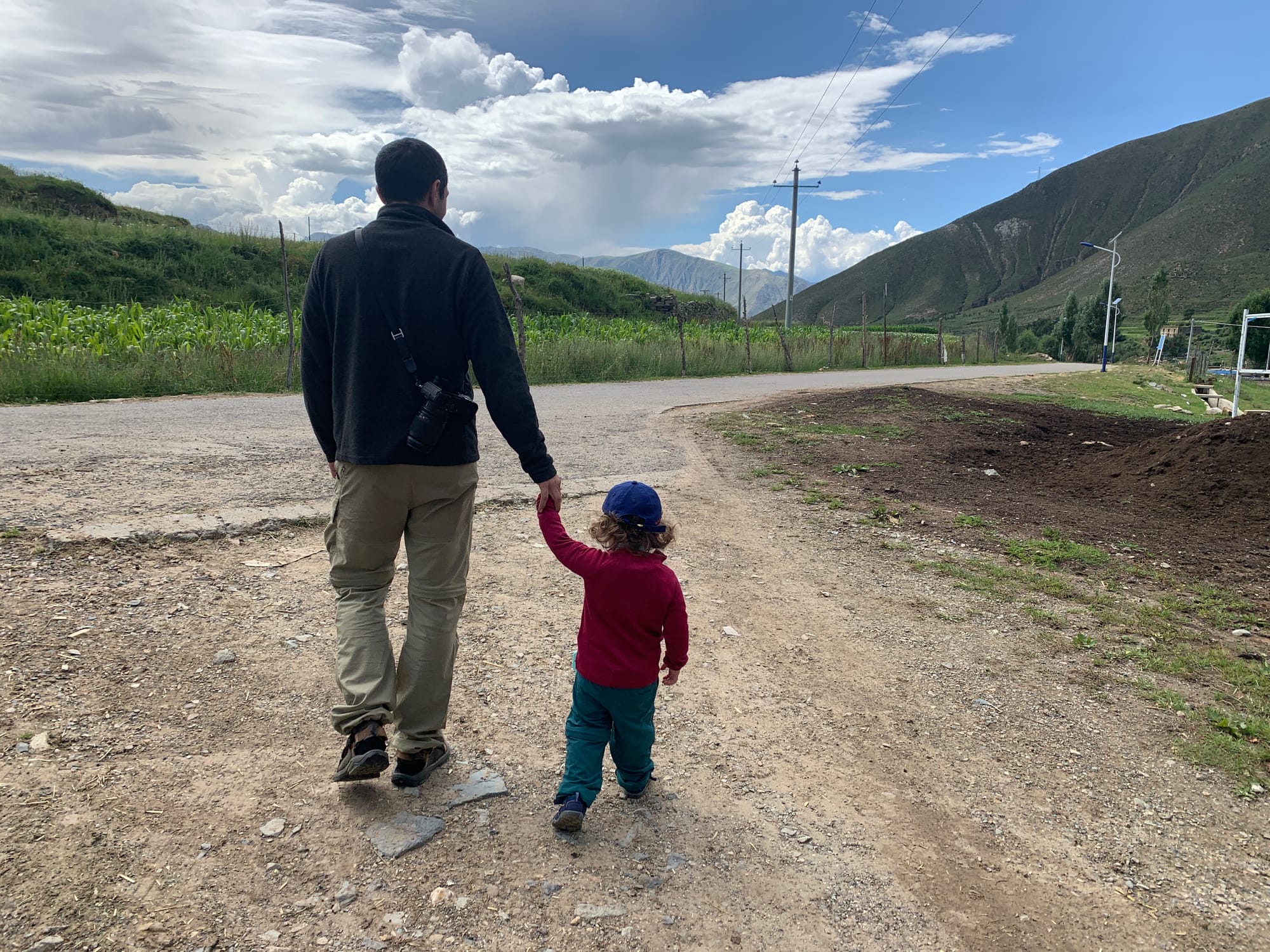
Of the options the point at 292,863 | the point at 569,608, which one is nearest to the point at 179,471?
the point at 569,608

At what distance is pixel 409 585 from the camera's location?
2.64 m

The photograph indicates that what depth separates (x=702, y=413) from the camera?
12.9 metres

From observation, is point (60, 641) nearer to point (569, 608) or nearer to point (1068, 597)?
point (569, 608)

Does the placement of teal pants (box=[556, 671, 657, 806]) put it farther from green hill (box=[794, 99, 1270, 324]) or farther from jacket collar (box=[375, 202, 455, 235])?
green hill (box=[794, 99, 1270, 324])

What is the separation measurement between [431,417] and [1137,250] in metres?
155

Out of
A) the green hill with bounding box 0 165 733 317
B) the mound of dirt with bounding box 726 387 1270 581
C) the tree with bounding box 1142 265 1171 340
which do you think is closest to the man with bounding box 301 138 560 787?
the mound of dirt with bounding box 726 387 1270 581

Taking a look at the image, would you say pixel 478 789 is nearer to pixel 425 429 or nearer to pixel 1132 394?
pixel 425 429

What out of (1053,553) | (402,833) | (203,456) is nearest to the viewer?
(402,833)

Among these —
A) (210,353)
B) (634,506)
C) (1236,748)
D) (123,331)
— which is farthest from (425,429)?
(123,331)

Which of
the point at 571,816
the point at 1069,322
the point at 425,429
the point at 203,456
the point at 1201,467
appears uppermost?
the point at 1069,322

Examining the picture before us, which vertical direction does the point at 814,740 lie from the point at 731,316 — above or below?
below

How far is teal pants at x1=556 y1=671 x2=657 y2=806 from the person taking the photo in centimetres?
256

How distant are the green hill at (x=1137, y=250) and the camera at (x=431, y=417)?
432ft

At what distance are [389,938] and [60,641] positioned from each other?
7.77 ft
